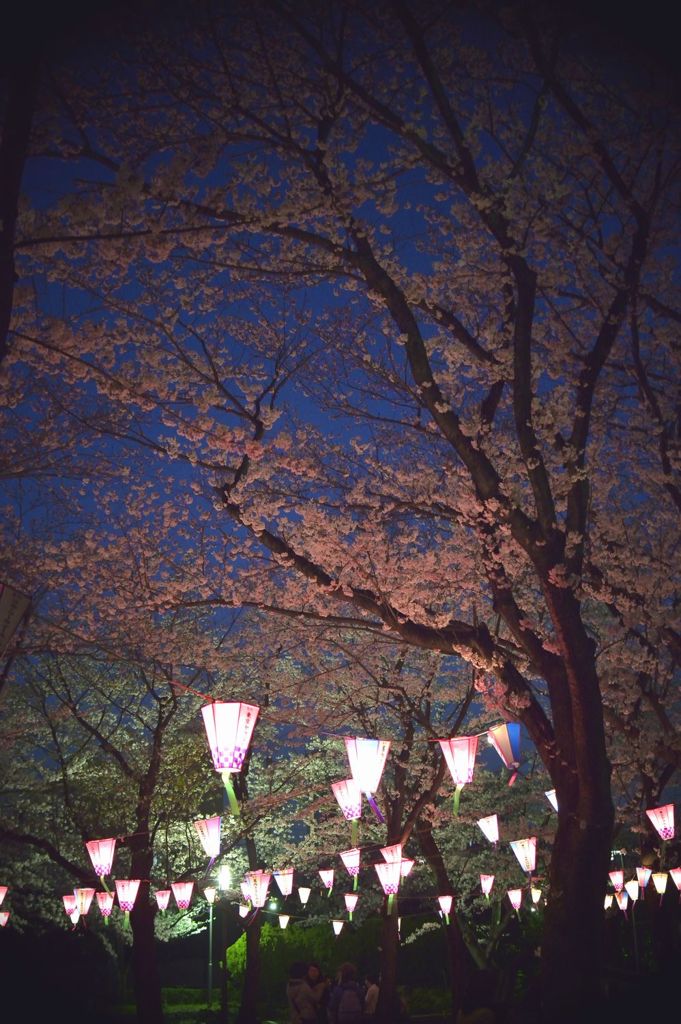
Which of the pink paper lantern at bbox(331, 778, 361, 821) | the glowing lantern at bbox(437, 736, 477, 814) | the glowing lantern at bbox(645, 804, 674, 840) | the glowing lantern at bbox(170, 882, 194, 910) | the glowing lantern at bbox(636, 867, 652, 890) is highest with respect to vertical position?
the glowing lantern at bbox(437, 736, 477, 814)

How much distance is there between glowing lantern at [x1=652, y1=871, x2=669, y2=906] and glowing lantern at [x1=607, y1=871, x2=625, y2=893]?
13.9 feet

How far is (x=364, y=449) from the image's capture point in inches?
464

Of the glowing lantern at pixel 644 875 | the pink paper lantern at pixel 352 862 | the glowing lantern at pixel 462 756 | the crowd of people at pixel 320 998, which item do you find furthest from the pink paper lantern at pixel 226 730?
the glowing lantern at pixel 644 875

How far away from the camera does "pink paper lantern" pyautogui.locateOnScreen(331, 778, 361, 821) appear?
427 inches

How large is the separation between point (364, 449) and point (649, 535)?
188 inches

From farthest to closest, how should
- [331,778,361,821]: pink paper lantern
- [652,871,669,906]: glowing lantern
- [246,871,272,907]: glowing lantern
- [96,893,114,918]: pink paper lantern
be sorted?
[246,871,272,907]: glowing lantern, [96,893,114,918]: pink paper lantern, [652,871,669,906]: glowing lantern, [331,778,361,821]: pink paper lantern

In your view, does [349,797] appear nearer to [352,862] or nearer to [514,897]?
[352,862]

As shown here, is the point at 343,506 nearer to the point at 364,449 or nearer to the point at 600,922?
the point at 364,449

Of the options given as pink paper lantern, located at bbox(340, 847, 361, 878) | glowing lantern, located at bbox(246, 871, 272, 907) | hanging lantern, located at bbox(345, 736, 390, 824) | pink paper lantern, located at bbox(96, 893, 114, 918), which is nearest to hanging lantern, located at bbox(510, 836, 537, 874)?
pink paper lantern, located at bbox(340, 847, 361, 878)

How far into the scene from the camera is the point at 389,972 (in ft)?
49.2

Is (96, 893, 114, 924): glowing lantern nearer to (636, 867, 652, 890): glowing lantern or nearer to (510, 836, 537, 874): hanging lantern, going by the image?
(510, 836, 537, 874): hanging lantern

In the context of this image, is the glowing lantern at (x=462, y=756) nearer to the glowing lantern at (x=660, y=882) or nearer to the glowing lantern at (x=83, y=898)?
the glowing lantern at (x=660, y=882)

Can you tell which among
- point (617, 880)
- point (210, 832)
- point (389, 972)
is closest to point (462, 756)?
point (210, 832)

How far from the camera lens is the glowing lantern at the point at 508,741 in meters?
9.51
